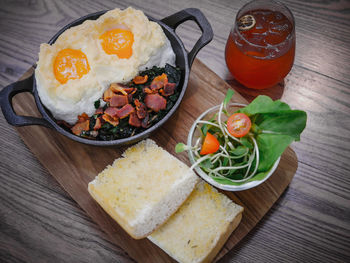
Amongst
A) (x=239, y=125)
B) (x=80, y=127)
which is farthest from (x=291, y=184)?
(x=80, y=127)

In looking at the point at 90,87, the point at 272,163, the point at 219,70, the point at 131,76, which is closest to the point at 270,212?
the point at 272,163

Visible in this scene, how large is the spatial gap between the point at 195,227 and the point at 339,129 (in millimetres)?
1563

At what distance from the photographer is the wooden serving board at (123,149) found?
102 inches

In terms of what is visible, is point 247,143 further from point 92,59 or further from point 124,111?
point 92,59

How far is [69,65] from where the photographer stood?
266 centimetres

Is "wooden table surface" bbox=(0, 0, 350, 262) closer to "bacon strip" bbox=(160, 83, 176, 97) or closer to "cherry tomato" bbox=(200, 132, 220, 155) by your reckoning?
"bacon strip" bbox=(160, 83, 176, 97)

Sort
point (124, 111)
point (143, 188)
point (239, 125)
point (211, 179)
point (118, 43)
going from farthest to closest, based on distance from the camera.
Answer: point (118, 43), point (124, 111), point (143, 188), point (211, 179), point (239, 125)

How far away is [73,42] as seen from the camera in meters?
2.69

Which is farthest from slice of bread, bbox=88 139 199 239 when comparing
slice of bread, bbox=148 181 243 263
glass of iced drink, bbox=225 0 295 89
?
glass of iced drink, bbox=225 0 295 89

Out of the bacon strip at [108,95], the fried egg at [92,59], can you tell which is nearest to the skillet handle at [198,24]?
the fried egg at [92,59]

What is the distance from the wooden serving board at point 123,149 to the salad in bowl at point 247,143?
1.08 ft

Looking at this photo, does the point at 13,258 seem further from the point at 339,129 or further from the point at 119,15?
the point at 339,129

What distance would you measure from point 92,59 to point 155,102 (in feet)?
2.02

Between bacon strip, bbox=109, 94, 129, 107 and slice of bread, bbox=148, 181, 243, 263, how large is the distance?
894mm
